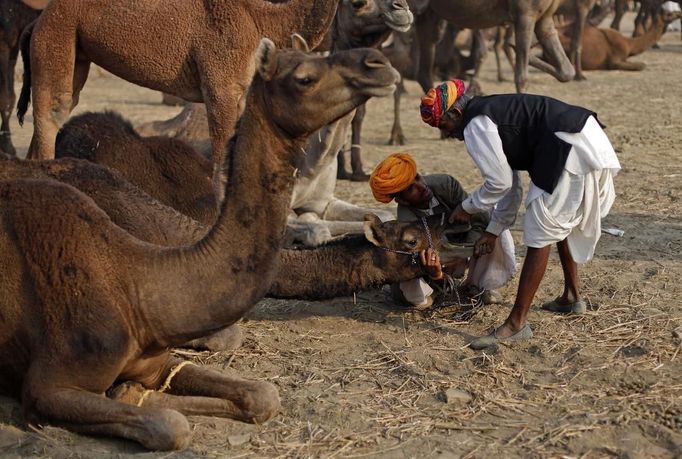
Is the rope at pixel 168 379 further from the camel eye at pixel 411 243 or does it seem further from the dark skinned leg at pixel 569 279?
the dark skinned leg at pixel 569 279

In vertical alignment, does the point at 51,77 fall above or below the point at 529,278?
above

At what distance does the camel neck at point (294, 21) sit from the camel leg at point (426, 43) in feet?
20.5

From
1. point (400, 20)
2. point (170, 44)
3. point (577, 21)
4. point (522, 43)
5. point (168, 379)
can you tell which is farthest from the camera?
point (577, 21)

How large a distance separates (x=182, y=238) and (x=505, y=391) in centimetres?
203

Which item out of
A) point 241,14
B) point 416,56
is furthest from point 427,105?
point 416,56

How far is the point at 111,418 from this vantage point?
4551mm

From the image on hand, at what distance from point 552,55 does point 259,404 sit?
9.64m

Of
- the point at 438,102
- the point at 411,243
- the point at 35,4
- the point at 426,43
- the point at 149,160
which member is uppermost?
the point at 35,4

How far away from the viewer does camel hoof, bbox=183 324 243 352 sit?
591 cm

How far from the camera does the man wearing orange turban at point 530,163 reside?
18.8 feet

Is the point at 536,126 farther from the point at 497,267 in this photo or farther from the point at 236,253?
the point at 236,253

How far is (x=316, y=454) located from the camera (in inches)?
184

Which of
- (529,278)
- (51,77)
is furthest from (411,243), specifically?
(51,77)

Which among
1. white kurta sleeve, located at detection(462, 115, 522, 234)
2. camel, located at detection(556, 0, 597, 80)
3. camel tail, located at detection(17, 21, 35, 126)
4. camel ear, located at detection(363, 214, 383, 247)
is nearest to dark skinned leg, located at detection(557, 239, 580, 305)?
white kurta sleeve, located at detection(462, 115, 522, 234)
